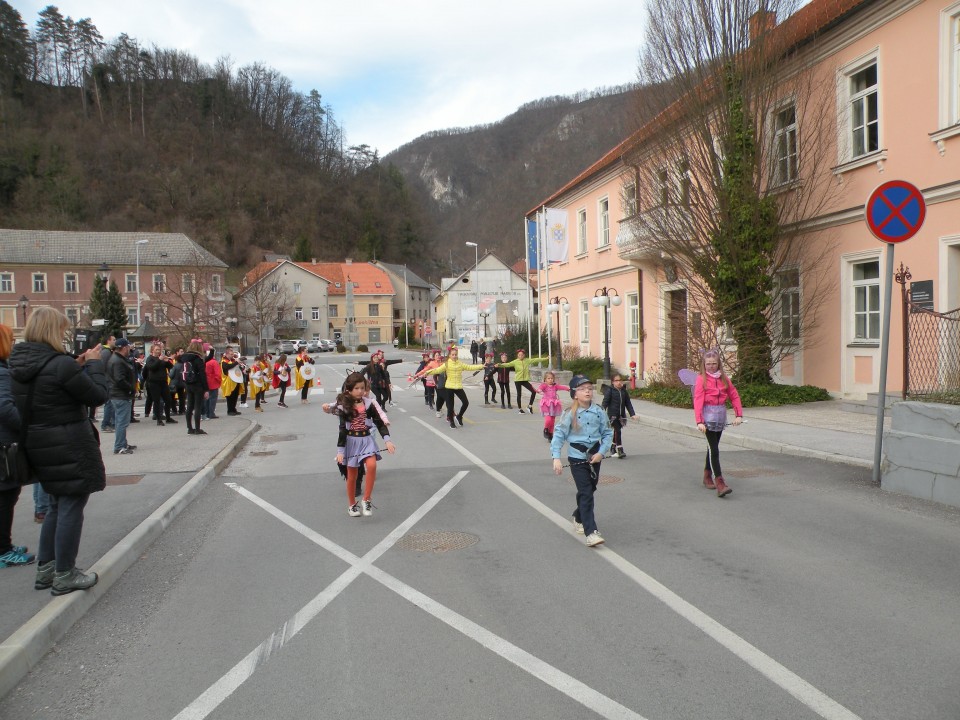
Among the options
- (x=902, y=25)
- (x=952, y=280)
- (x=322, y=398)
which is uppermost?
(x=902, y=25)

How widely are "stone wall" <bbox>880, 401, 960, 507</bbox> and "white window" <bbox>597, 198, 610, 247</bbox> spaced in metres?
22.3

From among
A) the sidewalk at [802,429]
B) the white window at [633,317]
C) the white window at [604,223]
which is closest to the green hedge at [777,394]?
the sidewalk at [802,429]

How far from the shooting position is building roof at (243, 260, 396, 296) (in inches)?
4092

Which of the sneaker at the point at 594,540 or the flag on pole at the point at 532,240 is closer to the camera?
the sneaker at the point at 594,540

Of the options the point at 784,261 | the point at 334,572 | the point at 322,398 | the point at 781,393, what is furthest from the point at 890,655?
the point at 322,398

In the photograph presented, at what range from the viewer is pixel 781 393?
1675cm

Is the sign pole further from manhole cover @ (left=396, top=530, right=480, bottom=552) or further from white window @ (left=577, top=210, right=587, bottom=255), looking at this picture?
white window @ (left=577, top=210, right=587, bottom=255)

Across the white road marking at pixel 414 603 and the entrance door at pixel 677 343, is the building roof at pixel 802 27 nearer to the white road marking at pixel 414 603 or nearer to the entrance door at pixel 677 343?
the entrance door at pixel 677 343

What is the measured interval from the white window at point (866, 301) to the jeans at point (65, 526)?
15.0m

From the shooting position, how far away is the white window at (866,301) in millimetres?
15484

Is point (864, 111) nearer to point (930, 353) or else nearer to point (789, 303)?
point (789, 303)

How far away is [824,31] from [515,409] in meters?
11.9

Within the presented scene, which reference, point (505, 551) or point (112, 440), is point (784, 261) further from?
point (112, 440)

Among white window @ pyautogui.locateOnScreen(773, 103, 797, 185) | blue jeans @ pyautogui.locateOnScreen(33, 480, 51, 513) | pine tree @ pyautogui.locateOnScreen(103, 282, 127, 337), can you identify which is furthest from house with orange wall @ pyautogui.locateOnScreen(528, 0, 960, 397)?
pine tree @ pyautogui.locateOnScreen(103, 282, 127, 337)
